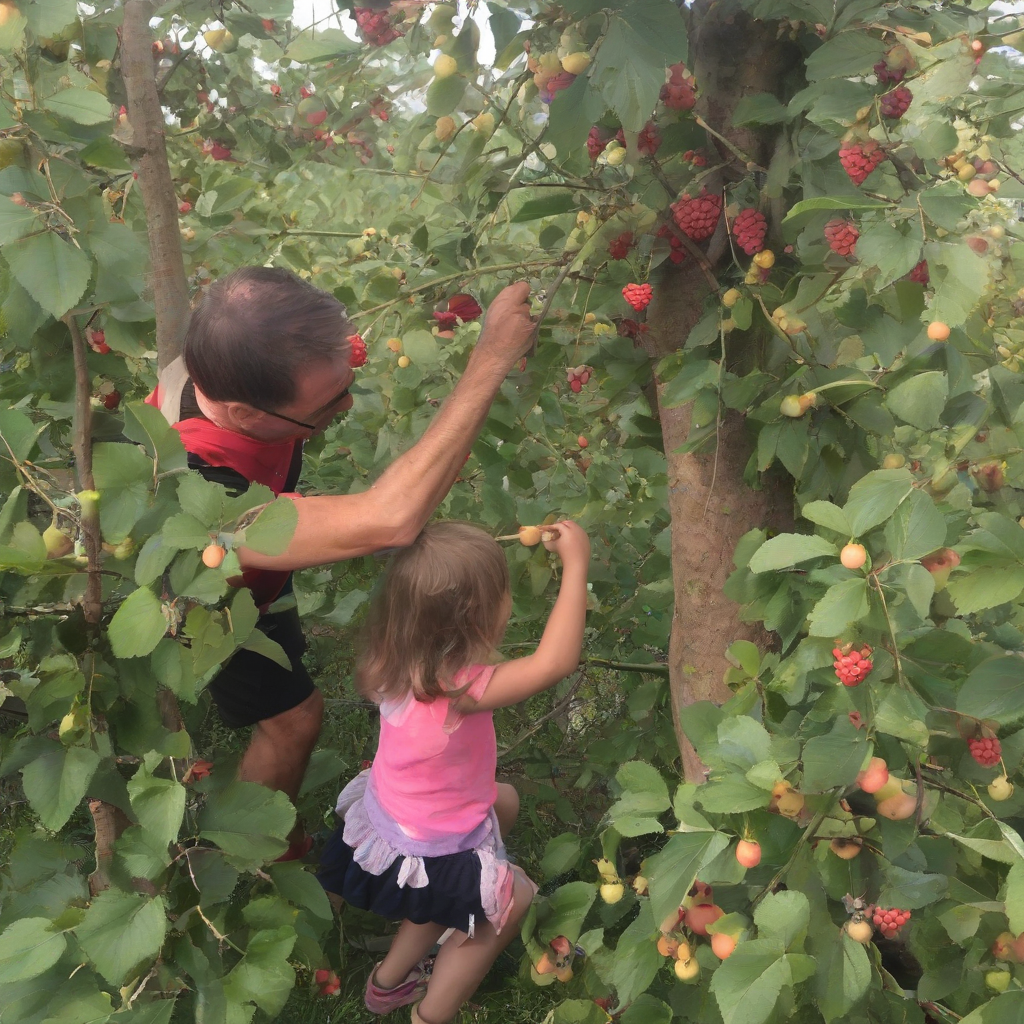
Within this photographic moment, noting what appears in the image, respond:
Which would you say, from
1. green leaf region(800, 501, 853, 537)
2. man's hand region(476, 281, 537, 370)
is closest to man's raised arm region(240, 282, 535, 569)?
man's hand region(476, 281, 537, 370)

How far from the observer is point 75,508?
1.30 m

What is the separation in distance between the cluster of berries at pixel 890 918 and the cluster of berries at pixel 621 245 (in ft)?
3.70

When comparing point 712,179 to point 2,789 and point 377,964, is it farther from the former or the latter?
point 2,789

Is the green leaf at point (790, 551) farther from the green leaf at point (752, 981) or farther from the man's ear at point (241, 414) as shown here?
the man's ear at point (241, 414)

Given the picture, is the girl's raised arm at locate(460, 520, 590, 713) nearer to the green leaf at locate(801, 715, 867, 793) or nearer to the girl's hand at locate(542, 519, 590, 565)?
the girl's hand at locate(542, 519, 590, 565)

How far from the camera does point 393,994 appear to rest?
210 cm

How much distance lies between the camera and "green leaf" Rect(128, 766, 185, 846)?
4.08 feet

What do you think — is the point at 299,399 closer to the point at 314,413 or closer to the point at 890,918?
the point at 314,413

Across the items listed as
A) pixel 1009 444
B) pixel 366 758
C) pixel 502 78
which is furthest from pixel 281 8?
pixel 366 758

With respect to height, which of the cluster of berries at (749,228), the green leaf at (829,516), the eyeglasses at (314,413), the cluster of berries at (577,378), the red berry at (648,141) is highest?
the red berry at (648,141)

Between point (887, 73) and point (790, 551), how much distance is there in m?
0.71

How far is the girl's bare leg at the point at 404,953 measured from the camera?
209 centimetres

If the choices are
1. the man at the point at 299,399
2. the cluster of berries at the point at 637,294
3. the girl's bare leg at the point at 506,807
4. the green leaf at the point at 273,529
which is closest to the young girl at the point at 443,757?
the girl's bare leg at the point at 506,807

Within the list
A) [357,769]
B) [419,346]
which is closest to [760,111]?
[419,346]
